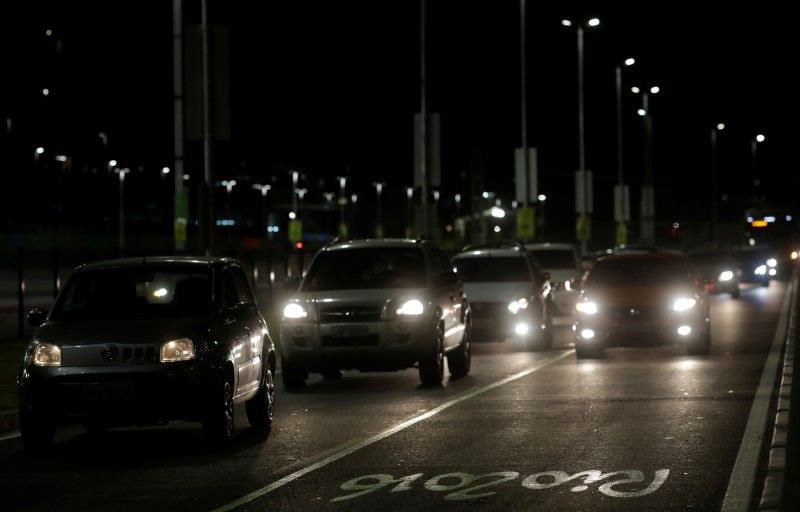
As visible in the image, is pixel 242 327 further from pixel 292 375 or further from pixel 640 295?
pixel 640 295

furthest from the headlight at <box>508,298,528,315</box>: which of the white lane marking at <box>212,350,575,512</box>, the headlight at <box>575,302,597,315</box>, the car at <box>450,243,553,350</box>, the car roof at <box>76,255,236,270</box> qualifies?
the car roof at <box>76,255,236,270</box>

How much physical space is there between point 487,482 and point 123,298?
180 inches

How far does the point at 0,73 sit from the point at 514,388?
9735 cm

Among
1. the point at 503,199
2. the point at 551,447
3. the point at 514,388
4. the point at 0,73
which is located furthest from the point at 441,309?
the point at 503,199

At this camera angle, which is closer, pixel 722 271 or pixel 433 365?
pixel 433 365

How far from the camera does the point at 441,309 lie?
19625 millimetres

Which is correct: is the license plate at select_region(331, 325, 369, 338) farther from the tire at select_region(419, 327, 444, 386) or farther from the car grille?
the tire at select_region(419, 327, 444, 386)

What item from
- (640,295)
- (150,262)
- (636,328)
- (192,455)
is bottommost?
(192,455)

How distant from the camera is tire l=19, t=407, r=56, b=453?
42.1 ft

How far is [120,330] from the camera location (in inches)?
507

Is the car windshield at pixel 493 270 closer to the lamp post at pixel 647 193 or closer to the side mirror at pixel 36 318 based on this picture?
the side mirror at pixel 36 318

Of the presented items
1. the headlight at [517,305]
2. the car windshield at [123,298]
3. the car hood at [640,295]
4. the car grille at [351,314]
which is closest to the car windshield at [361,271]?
the car grille at [351,314]

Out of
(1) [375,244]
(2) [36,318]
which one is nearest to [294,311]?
(1) [375,244]

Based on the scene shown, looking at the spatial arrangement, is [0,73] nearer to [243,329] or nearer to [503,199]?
[503,199]
